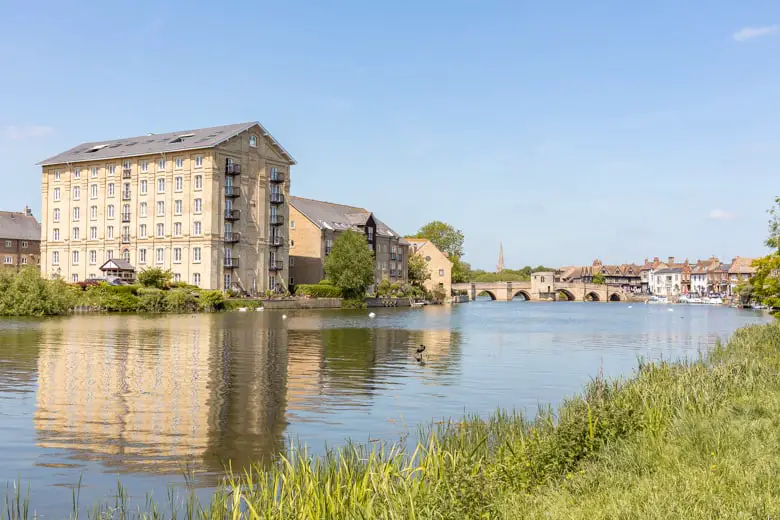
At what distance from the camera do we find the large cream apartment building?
86.5 meters

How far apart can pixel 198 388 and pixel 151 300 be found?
53.3 meters

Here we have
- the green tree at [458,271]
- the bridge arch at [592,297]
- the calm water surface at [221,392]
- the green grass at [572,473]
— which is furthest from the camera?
the bridge arch at [592,297]

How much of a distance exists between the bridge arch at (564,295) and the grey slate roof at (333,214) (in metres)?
71.8

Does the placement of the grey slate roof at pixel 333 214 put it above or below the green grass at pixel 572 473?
above

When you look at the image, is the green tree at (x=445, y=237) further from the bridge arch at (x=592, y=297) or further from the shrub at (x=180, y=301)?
the shrub at (x=180, y=301)

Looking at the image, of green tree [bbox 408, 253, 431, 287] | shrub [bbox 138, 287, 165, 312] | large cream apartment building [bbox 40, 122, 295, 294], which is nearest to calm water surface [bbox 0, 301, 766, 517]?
shrub [bbox 138, 287, 165, 312]

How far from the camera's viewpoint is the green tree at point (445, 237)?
16962 cm

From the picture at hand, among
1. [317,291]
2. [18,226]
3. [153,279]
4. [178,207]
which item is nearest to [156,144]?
[178,207]

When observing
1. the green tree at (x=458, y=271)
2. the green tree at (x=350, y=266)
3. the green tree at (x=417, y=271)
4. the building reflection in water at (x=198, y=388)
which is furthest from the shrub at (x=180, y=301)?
the green tree at (x=458, y=271)

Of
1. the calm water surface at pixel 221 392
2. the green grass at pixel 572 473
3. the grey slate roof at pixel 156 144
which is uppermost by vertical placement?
the grey slate roof at pixel 156 144

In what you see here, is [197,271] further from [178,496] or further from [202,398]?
[178,496]

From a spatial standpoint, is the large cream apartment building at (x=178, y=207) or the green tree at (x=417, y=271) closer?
the large cream apartment building at (x=178, y=207)

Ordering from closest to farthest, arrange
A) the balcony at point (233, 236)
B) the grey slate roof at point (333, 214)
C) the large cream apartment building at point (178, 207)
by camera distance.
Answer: the large cream apartment building at point (178, 207) → the balcony at point (233, 236) → the grey slate roof at point (333, 214)

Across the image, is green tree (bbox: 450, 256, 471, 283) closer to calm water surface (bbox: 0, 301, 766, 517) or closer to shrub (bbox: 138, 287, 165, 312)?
shrub (bbox: 138, 287, 165, 312)
